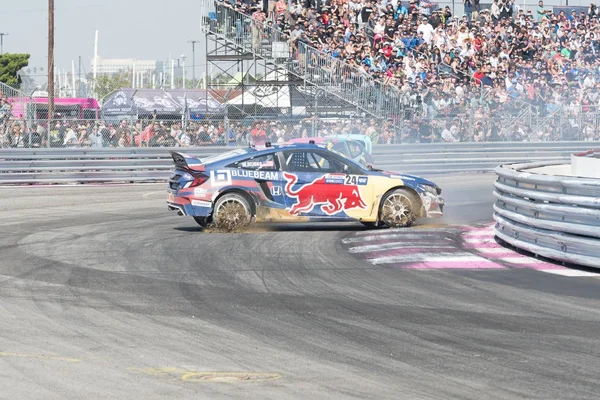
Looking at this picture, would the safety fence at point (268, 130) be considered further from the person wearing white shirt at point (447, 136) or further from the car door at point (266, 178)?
the car door at point (266, 178)

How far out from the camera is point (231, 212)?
49.1 ft

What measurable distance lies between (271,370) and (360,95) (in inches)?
978

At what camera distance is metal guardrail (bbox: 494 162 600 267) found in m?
11.0

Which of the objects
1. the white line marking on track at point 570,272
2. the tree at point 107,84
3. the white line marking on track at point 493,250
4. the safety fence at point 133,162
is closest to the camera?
the white line marking on track at point 570,272

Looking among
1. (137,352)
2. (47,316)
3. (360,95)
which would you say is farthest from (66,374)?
(360,95)

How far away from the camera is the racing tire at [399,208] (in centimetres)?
1520

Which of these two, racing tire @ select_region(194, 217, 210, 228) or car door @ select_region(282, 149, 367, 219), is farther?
racing tire @ select_region(194, 217, 210, 228)

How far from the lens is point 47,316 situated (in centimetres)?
842

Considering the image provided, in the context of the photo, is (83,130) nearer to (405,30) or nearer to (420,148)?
(420,148)

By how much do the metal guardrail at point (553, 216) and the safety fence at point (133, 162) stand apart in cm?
1486

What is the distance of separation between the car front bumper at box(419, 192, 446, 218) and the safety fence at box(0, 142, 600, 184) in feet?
40.1

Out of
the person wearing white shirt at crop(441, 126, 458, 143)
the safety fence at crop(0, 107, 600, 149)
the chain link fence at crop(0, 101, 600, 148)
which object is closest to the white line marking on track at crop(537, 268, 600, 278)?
the chain link fence at crop(0, 101, 600, 148)

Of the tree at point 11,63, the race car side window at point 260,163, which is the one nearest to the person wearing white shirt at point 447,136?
the race car side window at point 260,163

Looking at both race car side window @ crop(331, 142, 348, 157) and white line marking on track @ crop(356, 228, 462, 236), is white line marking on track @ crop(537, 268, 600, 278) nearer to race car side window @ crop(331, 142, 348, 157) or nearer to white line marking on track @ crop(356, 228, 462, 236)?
white line marking on track @ crop(356, 228, 462, 236)
